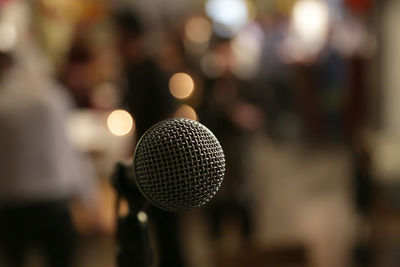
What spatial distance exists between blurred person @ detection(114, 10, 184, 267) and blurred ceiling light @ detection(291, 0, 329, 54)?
7.18 metres

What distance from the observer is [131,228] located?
1.19 m

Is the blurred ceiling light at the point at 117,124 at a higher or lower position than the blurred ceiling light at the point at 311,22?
lower

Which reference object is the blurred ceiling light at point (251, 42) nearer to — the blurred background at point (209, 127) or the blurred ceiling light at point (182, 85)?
the blurred background at point (209, 127)

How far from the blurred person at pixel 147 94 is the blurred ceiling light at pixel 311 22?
718cm

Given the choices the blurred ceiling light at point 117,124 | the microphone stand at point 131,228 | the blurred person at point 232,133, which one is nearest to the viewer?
the microphone stand at point 131,228

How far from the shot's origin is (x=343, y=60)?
33.7 feet

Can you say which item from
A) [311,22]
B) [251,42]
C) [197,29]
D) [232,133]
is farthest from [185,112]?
[251,42]

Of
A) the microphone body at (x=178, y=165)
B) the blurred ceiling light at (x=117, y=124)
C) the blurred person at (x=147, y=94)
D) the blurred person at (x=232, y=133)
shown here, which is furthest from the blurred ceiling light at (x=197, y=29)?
the microphone body at (x=178, y=165)

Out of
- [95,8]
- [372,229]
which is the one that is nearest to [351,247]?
[372,229]

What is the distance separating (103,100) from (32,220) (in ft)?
11.0

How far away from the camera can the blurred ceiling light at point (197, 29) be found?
773cm

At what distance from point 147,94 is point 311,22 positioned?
7553 mm

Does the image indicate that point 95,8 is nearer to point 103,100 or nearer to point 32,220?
point 103,100

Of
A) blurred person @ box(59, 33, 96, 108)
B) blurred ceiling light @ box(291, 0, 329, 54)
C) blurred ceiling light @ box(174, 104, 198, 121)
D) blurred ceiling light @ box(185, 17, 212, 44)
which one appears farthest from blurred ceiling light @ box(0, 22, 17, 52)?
blurred ceiling light @ box(291, 0, 329, 54)
